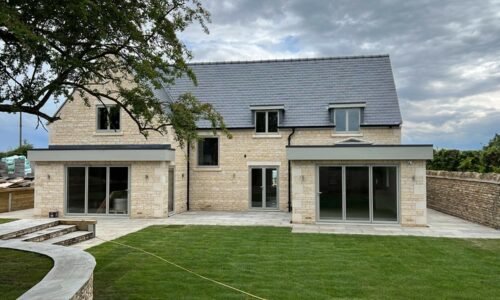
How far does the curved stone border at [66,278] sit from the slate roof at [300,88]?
14.2 metres

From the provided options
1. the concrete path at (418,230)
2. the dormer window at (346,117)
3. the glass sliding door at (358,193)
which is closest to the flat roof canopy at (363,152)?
the glass sliding door at (358,193)

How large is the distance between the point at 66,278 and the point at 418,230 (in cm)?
1276

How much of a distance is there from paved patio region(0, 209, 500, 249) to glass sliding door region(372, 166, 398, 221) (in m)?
0.44

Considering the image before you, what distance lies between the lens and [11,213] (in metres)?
20.6

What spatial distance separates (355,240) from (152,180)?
373 inches

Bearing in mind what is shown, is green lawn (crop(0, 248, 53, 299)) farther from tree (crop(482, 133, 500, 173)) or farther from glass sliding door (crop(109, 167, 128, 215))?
tree (crop(482, 133, 500, 173))

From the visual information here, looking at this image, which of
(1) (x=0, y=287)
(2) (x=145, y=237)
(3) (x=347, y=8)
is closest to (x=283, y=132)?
(3) (x=347, y=8)

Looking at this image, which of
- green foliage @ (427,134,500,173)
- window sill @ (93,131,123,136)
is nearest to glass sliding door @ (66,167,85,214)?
window sill @ (93,131,123,136)

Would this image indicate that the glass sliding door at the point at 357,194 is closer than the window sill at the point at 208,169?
Yes

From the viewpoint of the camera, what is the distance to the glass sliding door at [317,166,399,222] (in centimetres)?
1653

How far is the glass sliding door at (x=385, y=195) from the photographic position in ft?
54.1

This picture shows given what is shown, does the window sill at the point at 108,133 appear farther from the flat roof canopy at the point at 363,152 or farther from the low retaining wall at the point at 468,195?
the low retaining wall at the point at 468,195

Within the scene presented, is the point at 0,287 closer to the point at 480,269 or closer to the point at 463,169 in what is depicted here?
the point at 480,269

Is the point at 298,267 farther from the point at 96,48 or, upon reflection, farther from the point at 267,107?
the point at 267,107
